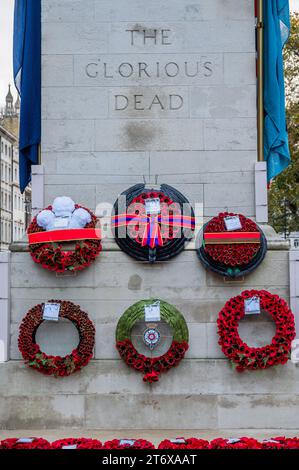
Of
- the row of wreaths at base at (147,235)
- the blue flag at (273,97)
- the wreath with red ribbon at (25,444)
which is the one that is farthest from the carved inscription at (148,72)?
the wreath with red ribbon at (25,444)

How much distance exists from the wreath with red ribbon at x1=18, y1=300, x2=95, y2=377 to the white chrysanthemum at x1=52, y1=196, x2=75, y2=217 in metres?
1.32

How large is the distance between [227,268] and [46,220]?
9.07ft

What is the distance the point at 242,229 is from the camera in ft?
47.6

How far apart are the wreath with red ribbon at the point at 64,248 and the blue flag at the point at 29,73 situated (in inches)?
83.7

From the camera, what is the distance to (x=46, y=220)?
14.6m

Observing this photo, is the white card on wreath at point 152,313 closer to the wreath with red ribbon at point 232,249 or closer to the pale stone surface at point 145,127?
the pale stone surface at point 145,127

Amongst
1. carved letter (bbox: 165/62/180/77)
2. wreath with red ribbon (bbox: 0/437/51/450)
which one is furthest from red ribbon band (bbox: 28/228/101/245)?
wreath with red ribbon (bbox: 0/437/51/450)

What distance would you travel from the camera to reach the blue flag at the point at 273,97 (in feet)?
52.2

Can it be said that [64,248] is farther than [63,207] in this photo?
No

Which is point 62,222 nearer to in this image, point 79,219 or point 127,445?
point 79,219

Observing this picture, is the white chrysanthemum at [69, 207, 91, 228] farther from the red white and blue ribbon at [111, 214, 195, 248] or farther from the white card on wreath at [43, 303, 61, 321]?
the white card on wreath at [43, 303, 61, 321]

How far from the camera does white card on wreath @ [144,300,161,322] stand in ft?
46.3

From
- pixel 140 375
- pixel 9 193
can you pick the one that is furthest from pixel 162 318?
pixel 9 193

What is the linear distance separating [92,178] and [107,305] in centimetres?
211
